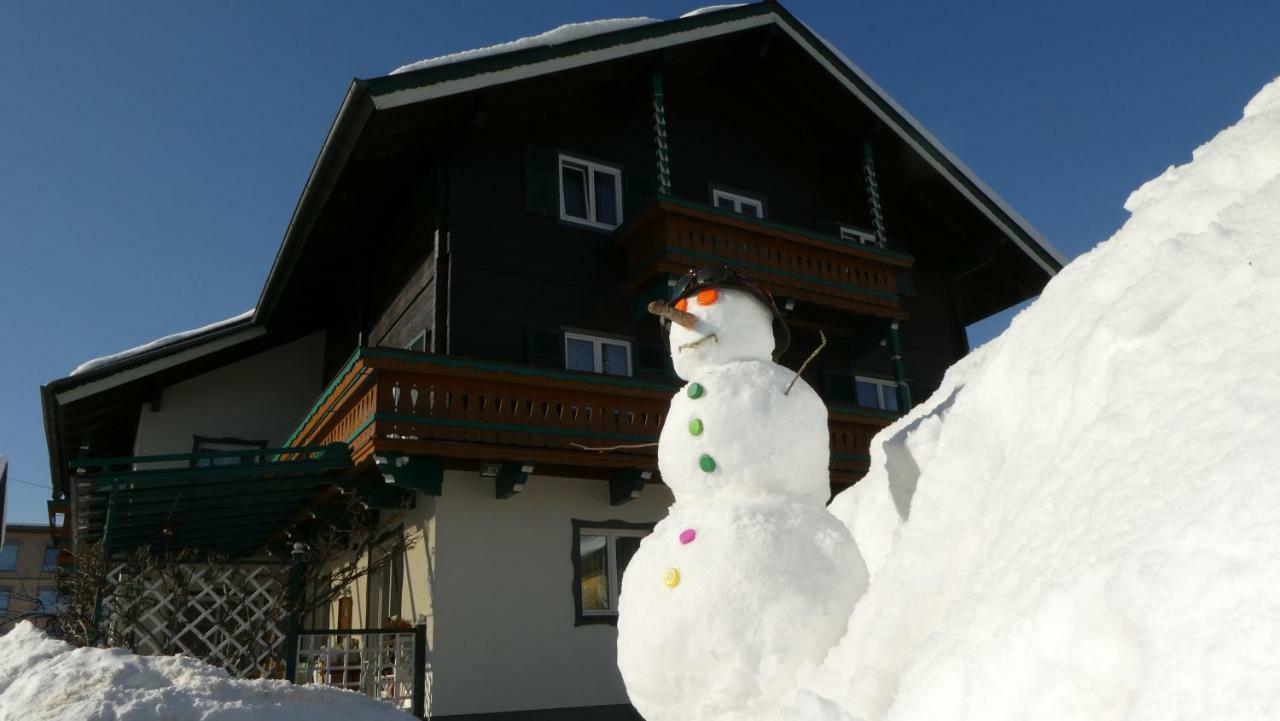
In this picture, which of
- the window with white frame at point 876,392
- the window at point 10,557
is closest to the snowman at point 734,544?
the window with white frame at point 876,392

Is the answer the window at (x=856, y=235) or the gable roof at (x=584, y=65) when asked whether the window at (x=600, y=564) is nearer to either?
the gable roof at (x=584, y=65)

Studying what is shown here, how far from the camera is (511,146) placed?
12.8 metres

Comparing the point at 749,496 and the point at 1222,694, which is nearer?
the point at 1222,694

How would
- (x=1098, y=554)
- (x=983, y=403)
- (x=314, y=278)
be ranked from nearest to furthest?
1. (x=1098, y=554)
2. (x=983, y=403)
3. (x=314, y=278)

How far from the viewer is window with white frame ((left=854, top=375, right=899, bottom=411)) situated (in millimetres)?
14930

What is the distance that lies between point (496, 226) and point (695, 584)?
9.42m

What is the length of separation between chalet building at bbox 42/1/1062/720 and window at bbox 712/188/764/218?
43 millimetres

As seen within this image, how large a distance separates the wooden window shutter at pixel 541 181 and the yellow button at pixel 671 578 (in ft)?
31.4

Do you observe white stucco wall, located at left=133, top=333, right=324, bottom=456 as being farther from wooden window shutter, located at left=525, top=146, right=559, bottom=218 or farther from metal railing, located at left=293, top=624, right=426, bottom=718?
wooden window shutter, located at left=525, top=146, right=559, bottom=218

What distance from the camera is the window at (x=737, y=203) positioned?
574 inches

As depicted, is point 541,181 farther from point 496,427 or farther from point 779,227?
point 496,427

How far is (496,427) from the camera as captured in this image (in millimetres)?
9734

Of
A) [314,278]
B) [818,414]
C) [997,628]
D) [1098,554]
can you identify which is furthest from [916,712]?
[314,278]

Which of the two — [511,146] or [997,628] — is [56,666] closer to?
[997,628]
